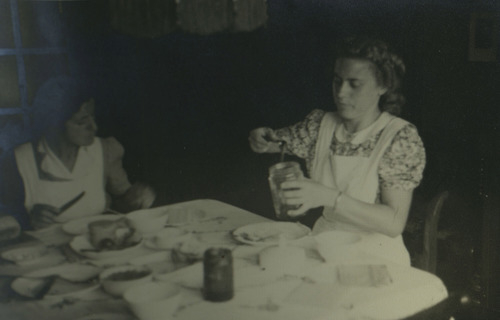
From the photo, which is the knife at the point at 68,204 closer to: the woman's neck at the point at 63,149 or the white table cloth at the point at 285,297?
the woman's neck at the point at 63,149

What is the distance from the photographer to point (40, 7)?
1.44 meters

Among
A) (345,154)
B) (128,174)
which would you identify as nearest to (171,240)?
(128,174)

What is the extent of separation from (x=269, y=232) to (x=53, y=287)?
0.66 metres

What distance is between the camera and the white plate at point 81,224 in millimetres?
1551

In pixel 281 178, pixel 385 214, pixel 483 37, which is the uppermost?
pixel 483 37

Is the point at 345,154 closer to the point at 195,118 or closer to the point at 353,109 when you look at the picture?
the point at 353,109

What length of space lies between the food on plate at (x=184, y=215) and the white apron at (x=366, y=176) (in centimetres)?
42

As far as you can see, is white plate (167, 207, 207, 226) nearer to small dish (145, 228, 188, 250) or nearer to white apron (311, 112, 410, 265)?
small dish (145, 228, 188, 250)

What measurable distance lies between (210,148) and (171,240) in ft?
1.05

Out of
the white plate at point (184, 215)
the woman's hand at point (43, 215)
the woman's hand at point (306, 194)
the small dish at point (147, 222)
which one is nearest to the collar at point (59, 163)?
the woman's hand at point (43, 215)

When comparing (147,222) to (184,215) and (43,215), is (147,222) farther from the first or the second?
(43,215)

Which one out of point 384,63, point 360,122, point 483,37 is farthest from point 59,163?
point 483,37

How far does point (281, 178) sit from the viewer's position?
1586 mm

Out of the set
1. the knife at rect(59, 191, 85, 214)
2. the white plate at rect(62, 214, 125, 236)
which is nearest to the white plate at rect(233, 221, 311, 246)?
the white plate at rect(62, 214, 125, 236)
